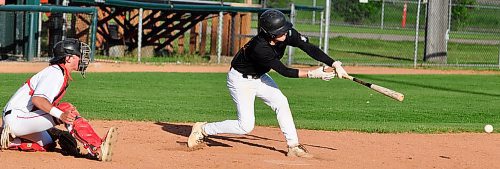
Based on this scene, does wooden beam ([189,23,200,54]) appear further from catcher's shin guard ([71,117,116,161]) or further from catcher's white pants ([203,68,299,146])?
catcher's shin guard ([71,117,116,161])

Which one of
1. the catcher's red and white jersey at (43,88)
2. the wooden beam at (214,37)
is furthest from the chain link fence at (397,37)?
the catcher's red and white jersey at (43,88)

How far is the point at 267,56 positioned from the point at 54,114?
2.02 m

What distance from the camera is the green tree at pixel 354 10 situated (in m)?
39.2

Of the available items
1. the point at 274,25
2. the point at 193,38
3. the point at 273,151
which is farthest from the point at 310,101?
the point at 193,38

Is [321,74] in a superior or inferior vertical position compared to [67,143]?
superior

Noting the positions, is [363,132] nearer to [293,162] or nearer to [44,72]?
[293,162]

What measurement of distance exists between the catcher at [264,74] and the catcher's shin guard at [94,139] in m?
1.48

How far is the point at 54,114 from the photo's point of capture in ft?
27.2

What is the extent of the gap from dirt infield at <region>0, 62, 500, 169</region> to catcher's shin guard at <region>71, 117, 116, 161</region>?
100 millimetres

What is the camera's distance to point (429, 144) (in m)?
10.8

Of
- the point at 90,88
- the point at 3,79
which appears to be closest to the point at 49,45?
the point at 3,79

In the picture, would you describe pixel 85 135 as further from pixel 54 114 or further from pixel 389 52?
pixel 389 52

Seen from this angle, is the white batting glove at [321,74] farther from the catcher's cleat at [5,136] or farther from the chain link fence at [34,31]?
the chain link fence at [34,31]

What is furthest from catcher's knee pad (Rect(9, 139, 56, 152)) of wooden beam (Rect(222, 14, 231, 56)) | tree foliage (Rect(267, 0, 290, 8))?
tree foliage (Rect(267, 0, 290, 8))
